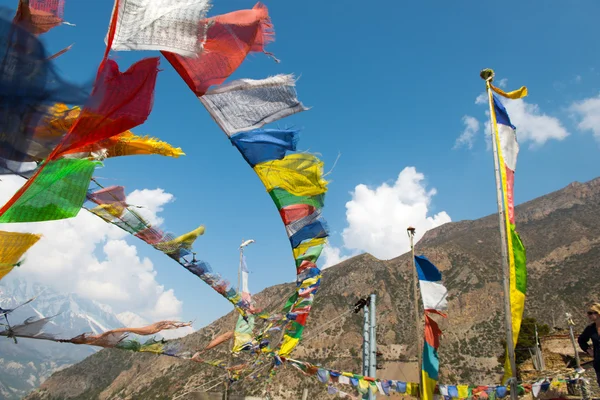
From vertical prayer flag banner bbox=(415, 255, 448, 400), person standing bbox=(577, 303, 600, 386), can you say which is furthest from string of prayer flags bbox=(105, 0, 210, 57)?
vertical prayer flag banner bbox=(415, 255, 448, 400)

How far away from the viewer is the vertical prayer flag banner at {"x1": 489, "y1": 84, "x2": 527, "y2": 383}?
5605 millimetres

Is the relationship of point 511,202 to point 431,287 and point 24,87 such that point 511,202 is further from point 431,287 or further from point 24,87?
point 24,87

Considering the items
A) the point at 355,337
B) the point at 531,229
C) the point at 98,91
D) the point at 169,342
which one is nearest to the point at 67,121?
the point at 98,91

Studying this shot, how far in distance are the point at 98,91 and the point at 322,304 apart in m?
77.7

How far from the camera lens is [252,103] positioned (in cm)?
467

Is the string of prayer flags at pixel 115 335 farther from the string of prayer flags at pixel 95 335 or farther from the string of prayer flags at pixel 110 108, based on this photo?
the string of prayer flags at pixel 110 108

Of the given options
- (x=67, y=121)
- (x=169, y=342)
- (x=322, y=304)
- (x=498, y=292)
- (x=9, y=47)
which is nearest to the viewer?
(x=9, y=47)

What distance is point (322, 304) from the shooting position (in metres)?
78.0

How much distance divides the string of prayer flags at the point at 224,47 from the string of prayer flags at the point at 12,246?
2532 mm

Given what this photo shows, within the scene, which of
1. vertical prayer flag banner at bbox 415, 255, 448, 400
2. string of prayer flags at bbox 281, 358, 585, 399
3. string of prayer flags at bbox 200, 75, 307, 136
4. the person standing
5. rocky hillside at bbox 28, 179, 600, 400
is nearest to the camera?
string of prayer flags at bbox 200, 75, 307, 136

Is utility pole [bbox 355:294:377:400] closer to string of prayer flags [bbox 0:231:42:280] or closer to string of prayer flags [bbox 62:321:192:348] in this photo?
string of prayer flags [bbox 62:321:192:348]

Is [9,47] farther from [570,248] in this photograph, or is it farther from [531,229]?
[531,229]

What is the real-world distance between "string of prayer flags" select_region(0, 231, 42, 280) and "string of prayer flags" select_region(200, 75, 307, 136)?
8.09 feet

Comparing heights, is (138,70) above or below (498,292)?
below
